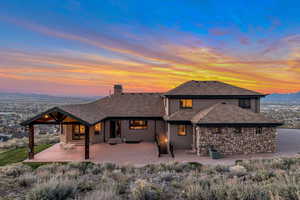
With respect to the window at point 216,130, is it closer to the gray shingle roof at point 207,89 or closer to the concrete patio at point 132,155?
the concrete patio at point 132,155

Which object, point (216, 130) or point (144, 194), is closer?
point (144, 194)

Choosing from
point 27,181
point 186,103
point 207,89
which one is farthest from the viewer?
point 207,89

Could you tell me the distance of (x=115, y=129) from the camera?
62.3 feet

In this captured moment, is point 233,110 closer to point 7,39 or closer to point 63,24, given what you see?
point 63,24

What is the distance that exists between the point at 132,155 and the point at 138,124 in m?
Answer: 5.43

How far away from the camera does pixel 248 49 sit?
2180cm

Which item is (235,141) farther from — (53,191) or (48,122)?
(48,122)

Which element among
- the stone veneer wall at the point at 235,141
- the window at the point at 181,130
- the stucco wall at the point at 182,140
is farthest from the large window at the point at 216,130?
the window at the point at 181,130

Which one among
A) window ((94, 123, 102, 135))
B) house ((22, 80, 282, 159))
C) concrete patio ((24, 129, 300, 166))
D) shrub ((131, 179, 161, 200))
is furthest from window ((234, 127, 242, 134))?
window ((94, 123, 102, 135))

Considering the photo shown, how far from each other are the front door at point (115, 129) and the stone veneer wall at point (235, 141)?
948 cm

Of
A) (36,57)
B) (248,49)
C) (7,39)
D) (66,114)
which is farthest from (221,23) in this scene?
(7,39)

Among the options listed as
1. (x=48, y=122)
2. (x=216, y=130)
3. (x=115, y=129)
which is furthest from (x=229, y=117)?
(x=48, y=122)

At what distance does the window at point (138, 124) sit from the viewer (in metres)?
18.9

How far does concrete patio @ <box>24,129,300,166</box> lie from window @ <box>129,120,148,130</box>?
89.7 inches
